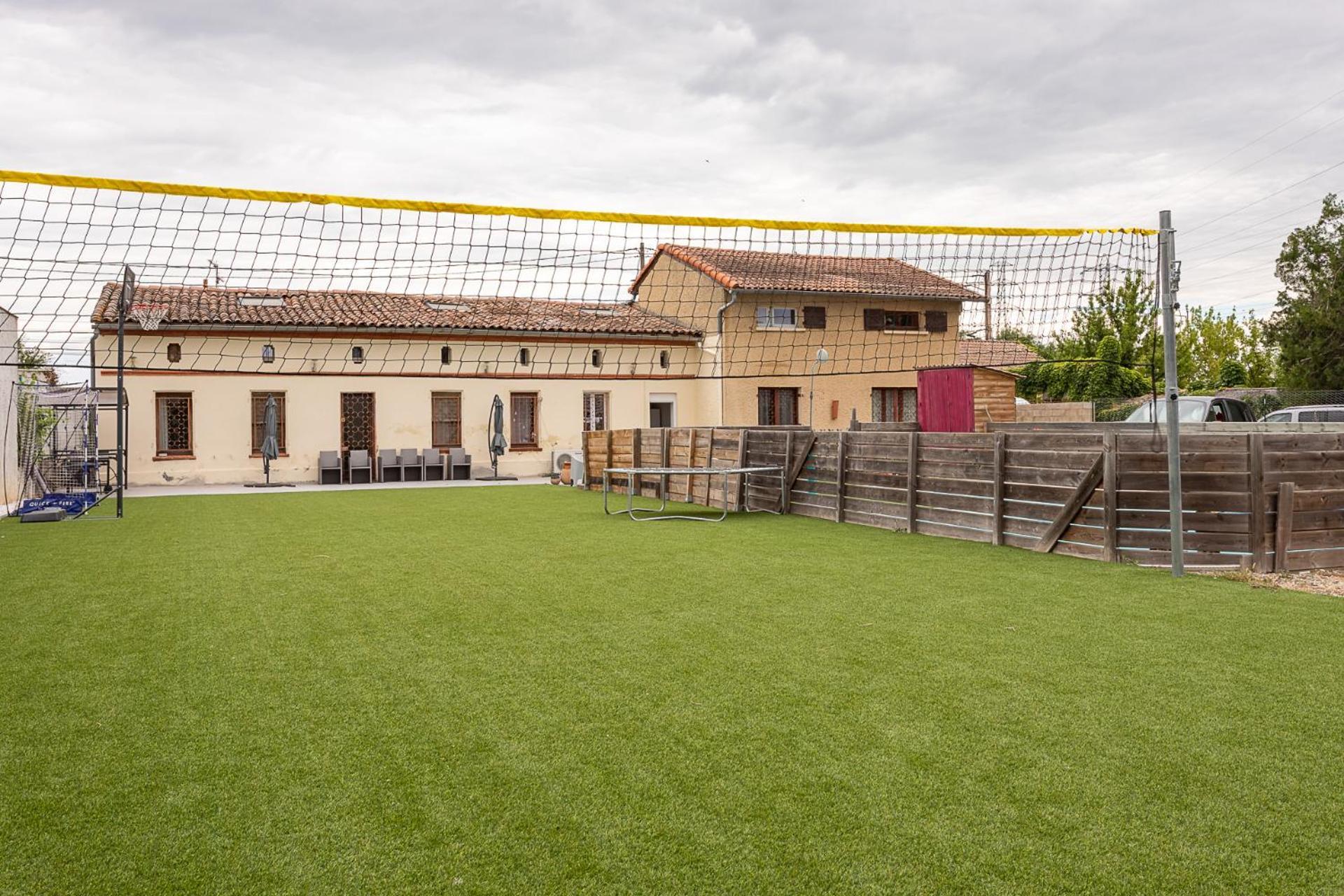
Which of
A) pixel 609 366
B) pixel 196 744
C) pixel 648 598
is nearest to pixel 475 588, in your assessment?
pixel 648 598

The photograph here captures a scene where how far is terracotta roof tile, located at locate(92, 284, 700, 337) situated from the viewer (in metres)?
21.6

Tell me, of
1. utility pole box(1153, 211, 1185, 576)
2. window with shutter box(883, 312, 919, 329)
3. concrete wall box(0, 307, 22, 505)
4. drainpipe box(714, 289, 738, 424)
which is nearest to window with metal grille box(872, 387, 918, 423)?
window with shutter box(883, 312, 919, 329)

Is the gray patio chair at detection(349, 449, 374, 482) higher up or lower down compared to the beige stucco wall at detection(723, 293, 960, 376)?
lower down

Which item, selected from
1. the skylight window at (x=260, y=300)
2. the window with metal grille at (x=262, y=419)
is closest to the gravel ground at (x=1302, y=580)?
the window with metal grille at (x=262, y=419)

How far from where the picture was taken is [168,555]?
8.58 metres

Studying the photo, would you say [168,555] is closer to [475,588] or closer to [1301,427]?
[475,588]

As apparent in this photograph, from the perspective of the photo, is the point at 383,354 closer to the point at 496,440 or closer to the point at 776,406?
the point at 496,440

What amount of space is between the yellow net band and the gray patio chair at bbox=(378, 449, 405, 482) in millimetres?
14802

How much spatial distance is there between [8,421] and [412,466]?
950 centimetres

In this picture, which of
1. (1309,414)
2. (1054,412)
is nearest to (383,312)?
(1054,412)

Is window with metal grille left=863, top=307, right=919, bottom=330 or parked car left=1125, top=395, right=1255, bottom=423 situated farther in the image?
window with metal grille left=863, top=307, right=919, bottom=330

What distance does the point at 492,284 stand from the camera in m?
13.1

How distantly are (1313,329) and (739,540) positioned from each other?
30068 millimetres

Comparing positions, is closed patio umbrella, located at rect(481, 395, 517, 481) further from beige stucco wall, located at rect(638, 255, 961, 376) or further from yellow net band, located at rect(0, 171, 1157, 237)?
yellow net band, located at rect(0, 171, 1157, 237)
